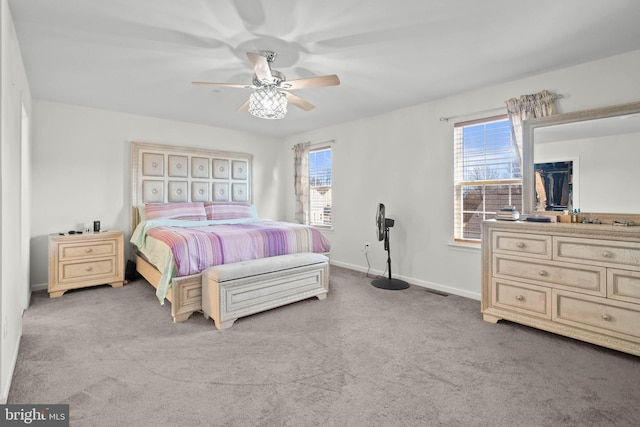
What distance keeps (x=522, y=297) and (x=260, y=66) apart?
2.98 meters

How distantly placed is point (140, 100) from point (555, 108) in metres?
4.74

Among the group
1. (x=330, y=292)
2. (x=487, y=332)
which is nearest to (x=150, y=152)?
(x=330, y=292)

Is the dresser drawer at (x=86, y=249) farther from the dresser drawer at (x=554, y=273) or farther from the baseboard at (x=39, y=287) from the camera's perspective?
the dresser drawer at (x=554, y=273)

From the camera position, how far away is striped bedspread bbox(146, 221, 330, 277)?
3.03m

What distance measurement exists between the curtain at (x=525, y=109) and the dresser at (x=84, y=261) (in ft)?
16.0

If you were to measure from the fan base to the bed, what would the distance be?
2.75 ft

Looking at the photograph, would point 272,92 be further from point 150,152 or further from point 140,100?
point 150,152

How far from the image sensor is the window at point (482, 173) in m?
3.51

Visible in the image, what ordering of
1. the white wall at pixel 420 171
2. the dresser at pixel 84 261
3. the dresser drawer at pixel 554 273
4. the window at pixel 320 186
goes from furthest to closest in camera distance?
the window at pixel 320 186
the dresser at pixel 84 261
the white wall at pixel 420 171
the dresser drawer at pixel 554 273

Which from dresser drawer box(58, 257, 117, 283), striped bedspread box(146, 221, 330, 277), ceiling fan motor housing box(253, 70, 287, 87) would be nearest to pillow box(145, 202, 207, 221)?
striped bedspread box(146, 221, 330, 277)

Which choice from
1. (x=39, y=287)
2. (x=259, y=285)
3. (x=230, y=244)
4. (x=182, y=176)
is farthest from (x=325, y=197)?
(x=39, y=287)

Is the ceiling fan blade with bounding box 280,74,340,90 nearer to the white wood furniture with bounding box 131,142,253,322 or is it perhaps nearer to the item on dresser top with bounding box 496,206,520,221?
the item on dresser top with bounding box 496,206,520,221

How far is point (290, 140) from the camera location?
20.7ft

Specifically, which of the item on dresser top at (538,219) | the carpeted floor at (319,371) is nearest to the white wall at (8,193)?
the carpeted floor at (319,371)
